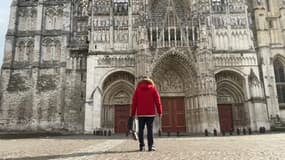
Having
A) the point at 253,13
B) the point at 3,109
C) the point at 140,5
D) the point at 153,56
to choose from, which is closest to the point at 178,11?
the point at 140,5

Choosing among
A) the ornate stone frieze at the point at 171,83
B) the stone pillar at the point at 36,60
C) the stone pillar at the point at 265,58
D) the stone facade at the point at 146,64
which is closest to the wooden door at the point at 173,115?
the stone facade at the point at 146,64

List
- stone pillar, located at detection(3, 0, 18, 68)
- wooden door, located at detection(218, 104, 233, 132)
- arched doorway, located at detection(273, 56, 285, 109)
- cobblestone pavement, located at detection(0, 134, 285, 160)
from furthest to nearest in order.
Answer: stone pillar, located at detection(3, 0, 18, 68)
arched doorway, located at detection(273, 56, 285, 109)
wooden door, located at detection(218, 104, 233, 132)
cobblestone pavement, located at detection(0, 134, 285, 160)

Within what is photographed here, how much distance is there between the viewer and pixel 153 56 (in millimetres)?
23312

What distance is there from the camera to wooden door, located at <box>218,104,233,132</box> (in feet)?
81.0

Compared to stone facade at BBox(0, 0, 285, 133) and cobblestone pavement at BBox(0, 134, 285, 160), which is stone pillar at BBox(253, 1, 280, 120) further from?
cobblestone pavement at BBox(0, 134, 285, 160)

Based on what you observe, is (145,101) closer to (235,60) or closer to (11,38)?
(235,60)

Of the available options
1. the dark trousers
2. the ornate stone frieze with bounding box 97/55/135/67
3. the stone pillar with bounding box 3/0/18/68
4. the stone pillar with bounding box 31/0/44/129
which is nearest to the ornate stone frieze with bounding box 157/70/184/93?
the ornate stone frieze with bounding box 97/55/135/67

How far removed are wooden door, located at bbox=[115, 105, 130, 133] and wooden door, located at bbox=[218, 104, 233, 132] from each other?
9.33 m

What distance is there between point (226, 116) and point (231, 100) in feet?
5.55

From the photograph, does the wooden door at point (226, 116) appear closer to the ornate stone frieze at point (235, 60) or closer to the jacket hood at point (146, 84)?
the ornate stone frieze at point (235, 60)

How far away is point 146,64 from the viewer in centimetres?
2230

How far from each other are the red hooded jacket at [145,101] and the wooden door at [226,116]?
19318 millimetres

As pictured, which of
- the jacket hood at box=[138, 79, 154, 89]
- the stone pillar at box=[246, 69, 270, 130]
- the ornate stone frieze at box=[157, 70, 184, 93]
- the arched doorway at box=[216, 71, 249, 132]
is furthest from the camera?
the ornate stone frieze at box=[157, 70, 184, 93]

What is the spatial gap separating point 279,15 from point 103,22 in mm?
19626
